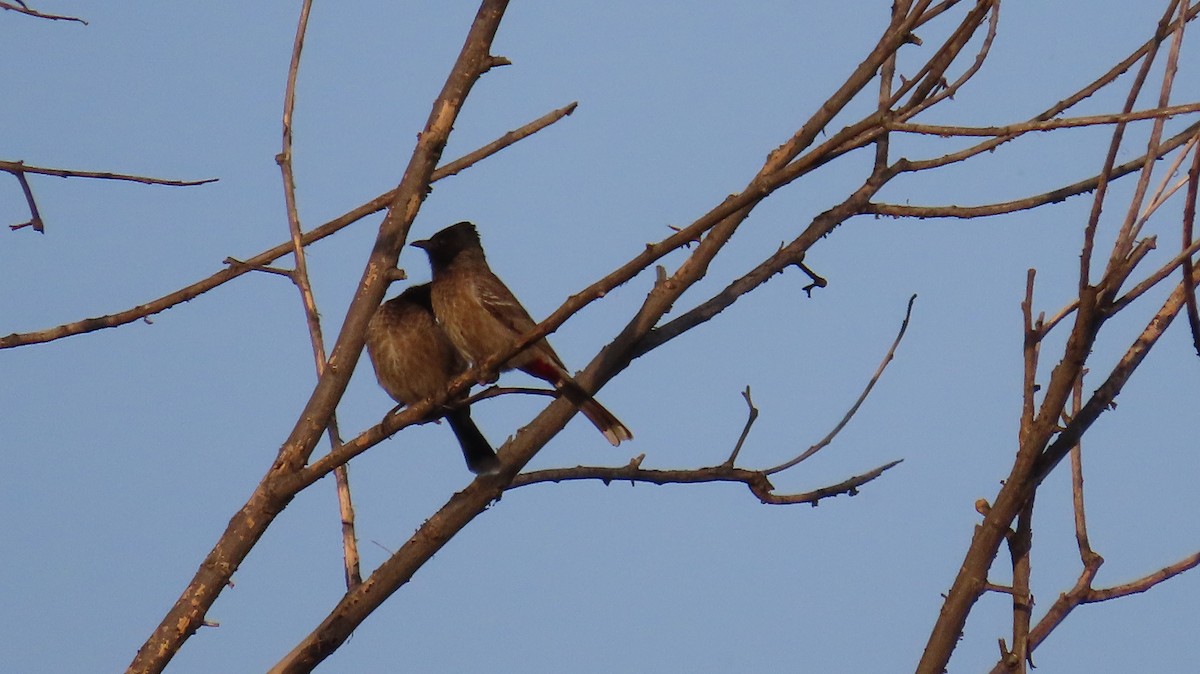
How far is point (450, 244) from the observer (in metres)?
7.55

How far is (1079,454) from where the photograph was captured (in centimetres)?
324

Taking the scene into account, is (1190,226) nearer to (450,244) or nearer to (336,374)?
(336,374)

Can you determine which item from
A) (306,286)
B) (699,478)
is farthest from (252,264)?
(699,478)

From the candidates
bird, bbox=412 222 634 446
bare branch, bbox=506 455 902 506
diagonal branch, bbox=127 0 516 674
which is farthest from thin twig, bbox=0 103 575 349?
bird, bbox=412 222 634 446

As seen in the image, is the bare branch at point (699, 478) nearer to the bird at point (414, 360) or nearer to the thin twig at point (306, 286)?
the thin twig at point (306, 286)

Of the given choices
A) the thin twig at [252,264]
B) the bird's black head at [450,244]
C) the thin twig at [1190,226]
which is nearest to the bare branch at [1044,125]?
the thin twig at [1190,226]

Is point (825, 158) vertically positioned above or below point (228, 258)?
below

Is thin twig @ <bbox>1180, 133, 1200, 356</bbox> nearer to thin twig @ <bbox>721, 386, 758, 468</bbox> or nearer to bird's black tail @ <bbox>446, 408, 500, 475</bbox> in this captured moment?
thin twig @ <bbox>721, 386, 758, 468</bbox>

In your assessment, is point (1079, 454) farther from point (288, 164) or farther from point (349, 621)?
point (288, 164)

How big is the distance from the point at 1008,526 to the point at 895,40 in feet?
4.12

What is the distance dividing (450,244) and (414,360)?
893mm

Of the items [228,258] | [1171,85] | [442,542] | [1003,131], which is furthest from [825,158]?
[228,258]

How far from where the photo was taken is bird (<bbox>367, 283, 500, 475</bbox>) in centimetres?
681

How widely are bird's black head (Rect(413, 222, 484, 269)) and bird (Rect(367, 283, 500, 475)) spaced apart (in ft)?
1.53
